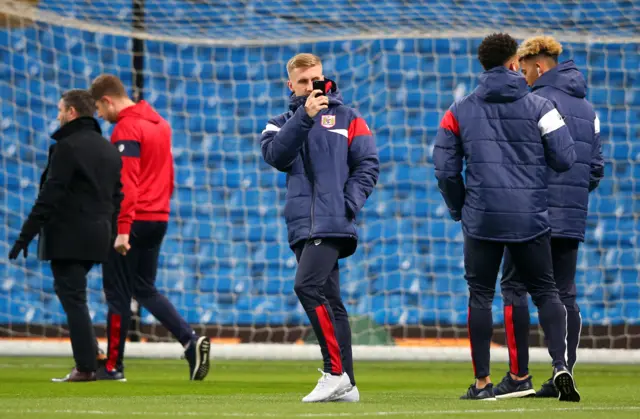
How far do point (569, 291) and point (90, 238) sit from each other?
233 centimetres

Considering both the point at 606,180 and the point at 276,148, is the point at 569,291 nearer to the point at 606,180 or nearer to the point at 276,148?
the point at 276,148

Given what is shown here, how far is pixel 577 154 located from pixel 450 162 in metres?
0.75

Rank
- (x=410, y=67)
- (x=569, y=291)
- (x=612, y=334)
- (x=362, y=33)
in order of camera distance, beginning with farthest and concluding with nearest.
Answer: (x=410, y=67), (x=612, y=334), (x=362, y=33), (x=569, y=291)

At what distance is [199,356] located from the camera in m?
6.25

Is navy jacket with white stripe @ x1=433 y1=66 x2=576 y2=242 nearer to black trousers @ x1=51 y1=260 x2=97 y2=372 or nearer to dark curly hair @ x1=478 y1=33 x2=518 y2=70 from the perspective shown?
dark curly hair @ x1=478 y1=33 x2=518 y2=70

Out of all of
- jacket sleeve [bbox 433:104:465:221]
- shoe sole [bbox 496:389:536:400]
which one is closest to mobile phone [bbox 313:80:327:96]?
jacket sleeve [bbox 433:104:465:221]

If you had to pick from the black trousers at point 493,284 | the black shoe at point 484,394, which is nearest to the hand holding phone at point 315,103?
the black trousers at point 493,284

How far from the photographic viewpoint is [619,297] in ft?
32.0

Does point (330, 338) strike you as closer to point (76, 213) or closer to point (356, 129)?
point (356, 129)

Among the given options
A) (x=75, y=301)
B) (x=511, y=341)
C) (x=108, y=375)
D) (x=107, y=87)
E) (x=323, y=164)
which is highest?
(x=107, y=87)

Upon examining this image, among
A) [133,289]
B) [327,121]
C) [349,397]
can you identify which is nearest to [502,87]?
[327,121]

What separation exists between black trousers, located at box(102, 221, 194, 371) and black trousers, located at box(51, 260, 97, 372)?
1.02 ft

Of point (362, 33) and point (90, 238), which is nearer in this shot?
point (90, 238)

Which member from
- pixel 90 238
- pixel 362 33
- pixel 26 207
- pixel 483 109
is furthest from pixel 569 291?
pixel 26 207
